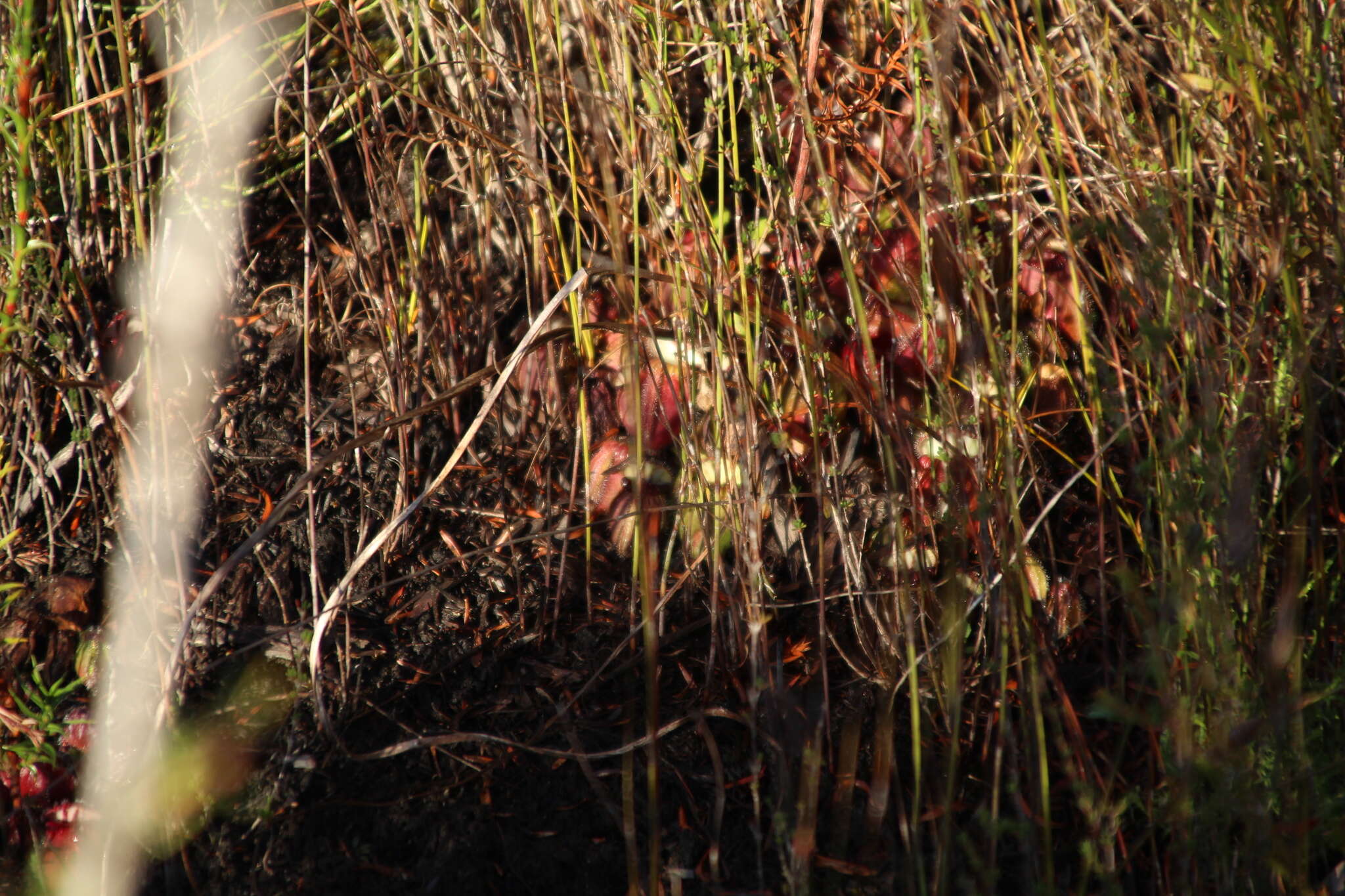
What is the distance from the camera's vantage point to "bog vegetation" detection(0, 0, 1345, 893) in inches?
39.2

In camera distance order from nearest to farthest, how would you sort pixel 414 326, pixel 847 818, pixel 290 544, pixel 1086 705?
pixel 847 818 → pixel 1086 705 → pixel 290 544 → pixel 414 326

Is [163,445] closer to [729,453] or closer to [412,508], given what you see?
[412,508]

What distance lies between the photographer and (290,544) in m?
1.45

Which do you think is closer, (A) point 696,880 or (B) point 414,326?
(A) point 696,880

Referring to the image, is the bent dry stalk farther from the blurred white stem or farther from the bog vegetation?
the blurred white stem

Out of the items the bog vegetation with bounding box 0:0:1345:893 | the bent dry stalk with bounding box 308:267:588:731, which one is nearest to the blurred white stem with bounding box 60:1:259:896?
the bog vegetation with bounding box 0:0:1345:893

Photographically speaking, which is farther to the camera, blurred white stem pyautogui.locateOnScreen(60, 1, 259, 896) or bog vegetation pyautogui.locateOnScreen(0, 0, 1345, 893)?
blurred white stem pyautogui.locateOnScreen(60, 1, 259, 896)

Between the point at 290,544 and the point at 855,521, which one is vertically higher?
the point at 290,544

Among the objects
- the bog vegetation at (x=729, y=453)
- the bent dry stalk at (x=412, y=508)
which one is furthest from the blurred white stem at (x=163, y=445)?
the bent dry stalk at (x=412, y=508)

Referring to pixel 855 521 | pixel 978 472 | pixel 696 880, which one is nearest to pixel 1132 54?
pixel 978 472

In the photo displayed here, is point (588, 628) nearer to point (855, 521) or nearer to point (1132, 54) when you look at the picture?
point (855, 521)

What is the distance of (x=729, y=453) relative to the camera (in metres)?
1.20

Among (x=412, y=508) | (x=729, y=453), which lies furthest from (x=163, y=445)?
(x=729, y=453)

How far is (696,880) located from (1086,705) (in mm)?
564
